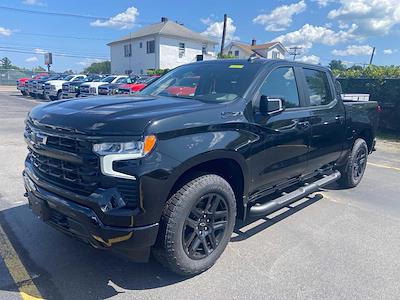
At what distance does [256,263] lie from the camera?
339 cm

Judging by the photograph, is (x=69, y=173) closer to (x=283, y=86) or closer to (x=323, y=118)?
(x=283, y=86)

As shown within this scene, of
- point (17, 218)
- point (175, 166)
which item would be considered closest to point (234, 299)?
point (175, 166)

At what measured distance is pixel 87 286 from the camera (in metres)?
2.90

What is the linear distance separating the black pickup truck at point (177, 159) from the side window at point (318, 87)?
0.14 m

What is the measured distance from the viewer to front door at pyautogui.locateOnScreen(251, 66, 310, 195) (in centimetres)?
352

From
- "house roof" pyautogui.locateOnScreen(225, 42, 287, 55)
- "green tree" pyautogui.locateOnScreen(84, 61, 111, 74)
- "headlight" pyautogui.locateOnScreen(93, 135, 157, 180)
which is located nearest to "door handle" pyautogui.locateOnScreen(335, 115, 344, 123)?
"headlight" pyautogui.locateOnScreen(93, 135, 157, 180)

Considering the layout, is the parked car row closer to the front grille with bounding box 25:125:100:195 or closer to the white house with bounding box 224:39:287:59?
the front grille with bounding box 25:125:100:195

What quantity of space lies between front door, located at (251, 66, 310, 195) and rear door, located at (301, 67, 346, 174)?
0.20m

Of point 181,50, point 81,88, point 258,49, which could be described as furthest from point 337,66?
point 81,88

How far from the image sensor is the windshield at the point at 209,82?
11.8ft

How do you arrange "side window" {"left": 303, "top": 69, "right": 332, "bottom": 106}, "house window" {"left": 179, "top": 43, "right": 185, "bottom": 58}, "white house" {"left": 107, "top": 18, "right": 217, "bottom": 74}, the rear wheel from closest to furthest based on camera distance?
"side window" {"left": 303, "top": 69, "right": 332, "bottom": 106}, the rear wheel, "white house" {"left": 107, "top": 18, "right": 217, "bottom": 74}, "house window" {"left": 179, "top": 43, "right": 185, "bottom": 58}

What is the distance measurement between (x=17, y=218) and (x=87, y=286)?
1810 mm

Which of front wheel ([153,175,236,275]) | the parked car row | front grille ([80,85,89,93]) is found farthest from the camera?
front grille ([80,85,89,93])

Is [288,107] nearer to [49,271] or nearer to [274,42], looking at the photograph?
[49,271]
